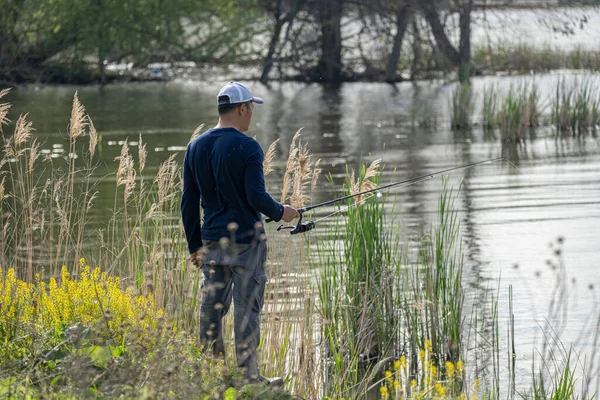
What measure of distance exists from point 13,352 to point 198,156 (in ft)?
4.16

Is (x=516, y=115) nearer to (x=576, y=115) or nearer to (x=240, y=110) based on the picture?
(x=576, y=115)

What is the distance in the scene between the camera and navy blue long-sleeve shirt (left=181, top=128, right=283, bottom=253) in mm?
5238

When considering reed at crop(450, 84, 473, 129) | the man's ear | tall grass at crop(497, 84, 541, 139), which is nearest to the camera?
the man's ear

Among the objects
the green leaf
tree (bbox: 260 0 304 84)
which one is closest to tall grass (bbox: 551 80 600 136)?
the green leaf

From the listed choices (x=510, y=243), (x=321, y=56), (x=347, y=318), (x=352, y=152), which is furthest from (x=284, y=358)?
(x=321, y=56)

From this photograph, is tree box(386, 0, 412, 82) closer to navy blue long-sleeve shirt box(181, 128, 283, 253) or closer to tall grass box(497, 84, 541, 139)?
tall grass box(497, 84, 541, 139)

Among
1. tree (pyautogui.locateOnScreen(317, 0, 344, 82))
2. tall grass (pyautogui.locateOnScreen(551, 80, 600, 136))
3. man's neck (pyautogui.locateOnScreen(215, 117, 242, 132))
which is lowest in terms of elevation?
man's neck (pyautogui.locateOnScreen(215, 117, 242, 132))

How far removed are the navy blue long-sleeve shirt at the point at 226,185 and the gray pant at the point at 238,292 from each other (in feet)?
0.26

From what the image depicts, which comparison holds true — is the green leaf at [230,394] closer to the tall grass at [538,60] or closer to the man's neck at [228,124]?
the man's neck at [228,124]

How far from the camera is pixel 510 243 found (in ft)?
37.2

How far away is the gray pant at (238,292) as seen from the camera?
5367 millimetres

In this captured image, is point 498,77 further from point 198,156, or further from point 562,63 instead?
point 198,156

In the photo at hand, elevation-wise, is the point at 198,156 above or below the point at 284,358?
above

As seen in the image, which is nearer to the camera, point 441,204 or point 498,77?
point 441,204
